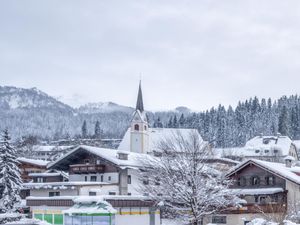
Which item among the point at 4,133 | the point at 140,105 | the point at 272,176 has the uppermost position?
the point at 140,105

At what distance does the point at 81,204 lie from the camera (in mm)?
39375

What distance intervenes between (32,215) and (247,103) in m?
151

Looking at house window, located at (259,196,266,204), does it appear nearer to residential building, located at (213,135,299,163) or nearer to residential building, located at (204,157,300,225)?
residential building, located at (204,157,300,225)

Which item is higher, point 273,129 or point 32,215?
point 273,129

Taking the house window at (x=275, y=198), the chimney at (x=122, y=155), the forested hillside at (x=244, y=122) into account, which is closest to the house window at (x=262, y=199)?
the house window at (x=275, y=198)

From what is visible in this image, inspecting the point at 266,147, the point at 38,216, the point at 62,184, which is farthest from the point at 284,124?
the point at 38,216

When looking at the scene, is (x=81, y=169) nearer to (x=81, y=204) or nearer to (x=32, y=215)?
(x=32, y=215)

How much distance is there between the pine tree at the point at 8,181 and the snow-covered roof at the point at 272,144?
7422 cm

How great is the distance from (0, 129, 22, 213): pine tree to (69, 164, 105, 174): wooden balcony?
663 centimetres

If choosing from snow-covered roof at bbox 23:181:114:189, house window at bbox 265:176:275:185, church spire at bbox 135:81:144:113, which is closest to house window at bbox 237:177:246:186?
house window at bbox 265:176:275:185

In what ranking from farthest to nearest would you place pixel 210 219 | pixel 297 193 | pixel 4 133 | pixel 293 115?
1. pixel 293 115
2. pixel 4 133
3. pixel 297 193
4. pixel 210 219

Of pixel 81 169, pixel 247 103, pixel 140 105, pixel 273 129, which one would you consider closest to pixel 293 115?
pixel 273 129

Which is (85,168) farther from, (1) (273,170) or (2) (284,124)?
(2) (284,124)

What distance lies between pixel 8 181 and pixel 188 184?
19831mm
